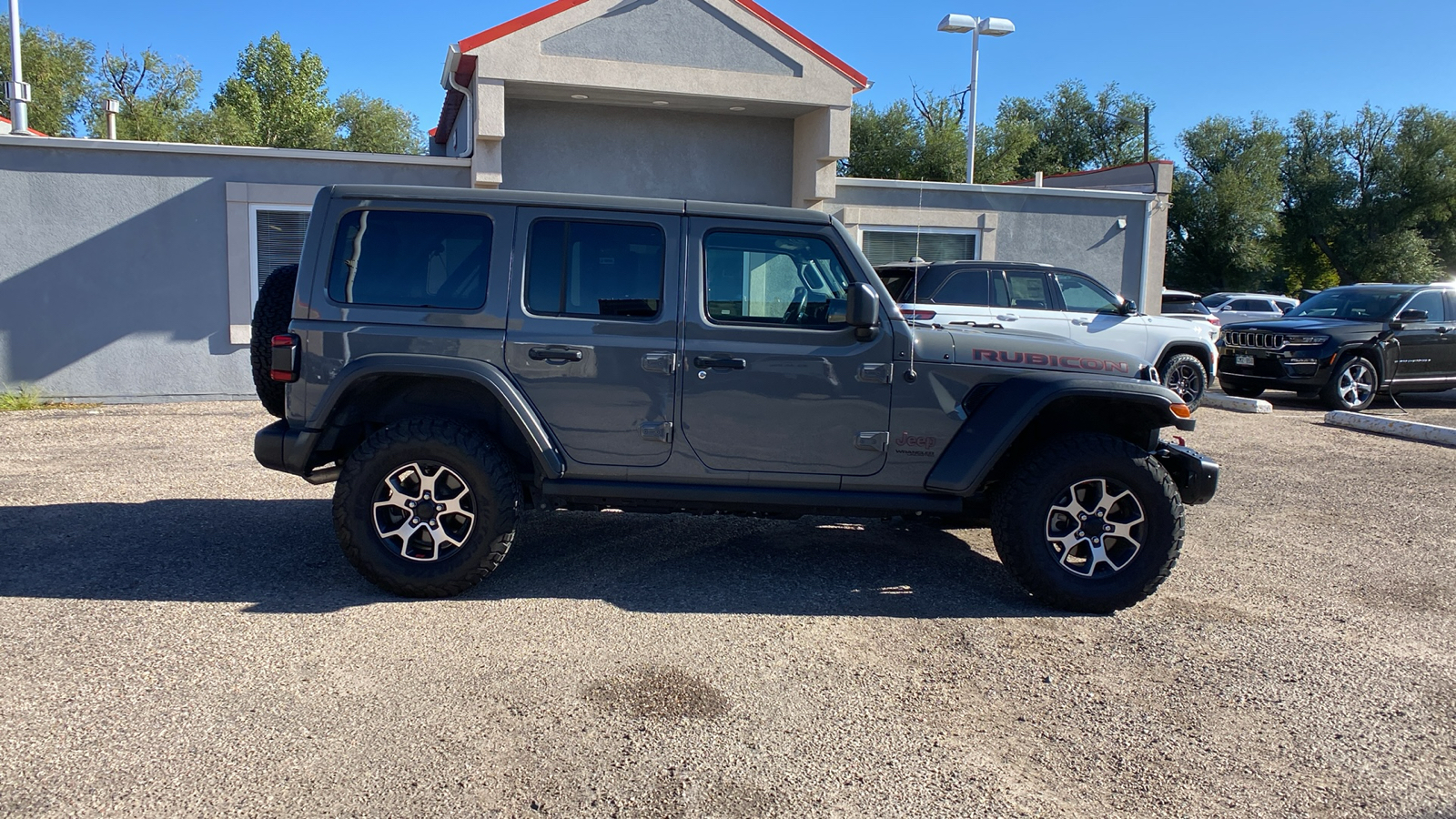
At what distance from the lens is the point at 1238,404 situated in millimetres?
12914

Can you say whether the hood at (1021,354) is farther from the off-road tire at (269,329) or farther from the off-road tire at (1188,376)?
the off-road tire at (1188,376)

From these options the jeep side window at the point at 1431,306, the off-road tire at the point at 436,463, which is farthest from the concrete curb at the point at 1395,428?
the off-road tire at the point at 436,463

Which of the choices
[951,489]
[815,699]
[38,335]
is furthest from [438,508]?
[38,335]

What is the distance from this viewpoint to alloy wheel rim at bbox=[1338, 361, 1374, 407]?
13172mm

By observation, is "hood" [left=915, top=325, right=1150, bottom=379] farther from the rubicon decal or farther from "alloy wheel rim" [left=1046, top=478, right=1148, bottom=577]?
"alloy wheel rim" [left=1046, top=478, right=1148, bottom=577]

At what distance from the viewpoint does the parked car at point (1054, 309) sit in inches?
429

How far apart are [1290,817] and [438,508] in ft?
12.2

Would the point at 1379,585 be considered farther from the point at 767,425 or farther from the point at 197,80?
the point at 197,80

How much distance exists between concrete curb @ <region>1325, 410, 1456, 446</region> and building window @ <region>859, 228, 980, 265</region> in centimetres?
527

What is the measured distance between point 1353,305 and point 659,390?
12.9 metres

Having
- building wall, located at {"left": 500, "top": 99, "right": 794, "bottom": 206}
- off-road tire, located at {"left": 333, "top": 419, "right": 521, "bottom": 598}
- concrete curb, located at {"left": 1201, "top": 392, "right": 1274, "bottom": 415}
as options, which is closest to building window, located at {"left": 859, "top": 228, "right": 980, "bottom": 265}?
building wall, located at {"left": 500, "top": 99, "right": 794, "bottom": 206}

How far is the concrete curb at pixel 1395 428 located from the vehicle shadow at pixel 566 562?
23.1ft

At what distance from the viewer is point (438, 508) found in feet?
15.9

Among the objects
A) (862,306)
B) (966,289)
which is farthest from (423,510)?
(966,289)
